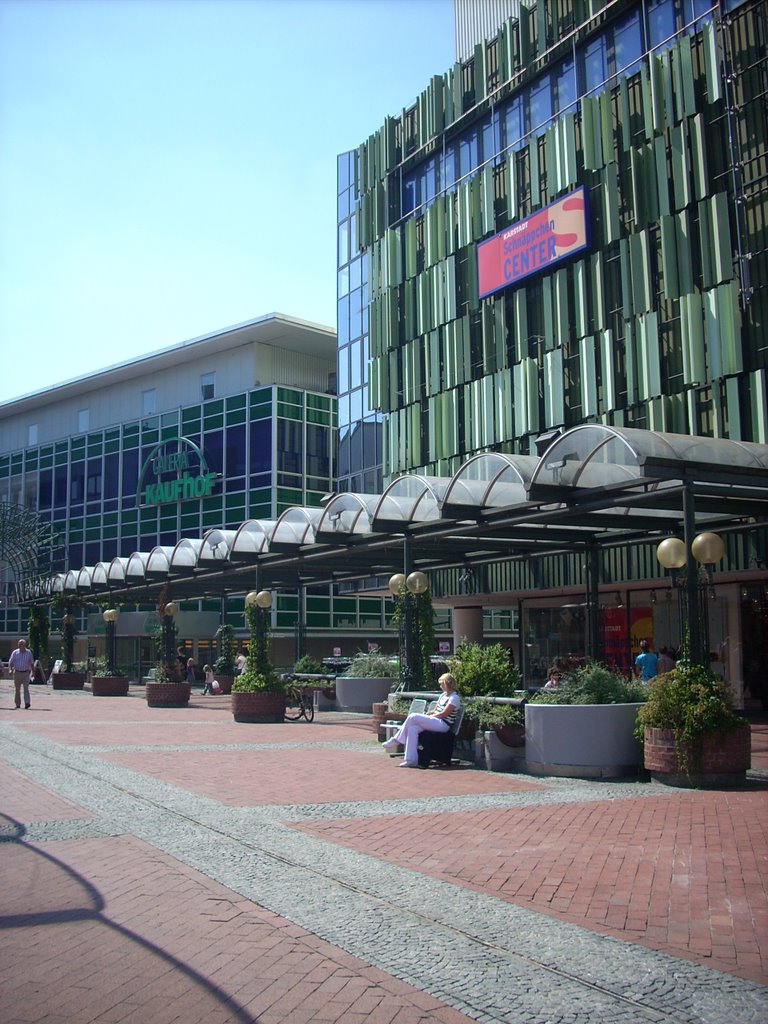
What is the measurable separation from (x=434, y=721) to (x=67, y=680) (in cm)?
2770

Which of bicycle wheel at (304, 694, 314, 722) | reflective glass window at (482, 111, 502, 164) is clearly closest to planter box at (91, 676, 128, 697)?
bicycle wheel at (304, 694, 314, 722)

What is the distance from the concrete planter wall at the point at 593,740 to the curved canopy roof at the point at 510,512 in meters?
3.03

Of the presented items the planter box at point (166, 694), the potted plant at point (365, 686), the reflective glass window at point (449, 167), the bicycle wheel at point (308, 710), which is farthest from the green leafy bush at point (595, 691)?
the reflective glass window at point (449, 167)

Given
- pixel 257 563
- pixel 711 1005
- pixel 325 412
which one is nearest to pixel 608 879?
pixel 711 1005

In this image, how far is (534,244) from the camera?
31.4 meters

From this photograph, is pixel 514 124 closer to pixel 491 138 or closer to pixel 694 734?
pixel 491 138

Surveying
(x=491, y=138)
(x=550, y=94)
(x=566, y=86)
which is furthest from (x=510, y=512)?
(x=491, y=138)

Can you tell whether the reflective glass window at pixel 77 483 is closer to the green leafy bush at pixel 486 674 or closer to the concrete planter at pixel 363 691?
the concrete planter at pixel 363 691

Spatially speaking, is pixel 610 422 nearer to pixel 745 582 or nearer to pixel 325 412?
pixel 745 582

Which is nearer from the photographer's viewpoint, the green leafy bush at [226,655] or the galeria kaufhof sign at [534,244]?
the galeria kaufhof sign at [534,244]

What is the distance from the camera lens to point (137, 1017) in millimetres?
4465

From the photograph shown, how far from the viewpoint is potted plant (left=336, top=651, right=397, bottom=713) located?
80.3 ft

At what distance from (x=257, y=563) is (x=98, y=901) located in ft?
60.9

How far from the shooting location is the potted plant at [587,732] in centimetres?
1205
